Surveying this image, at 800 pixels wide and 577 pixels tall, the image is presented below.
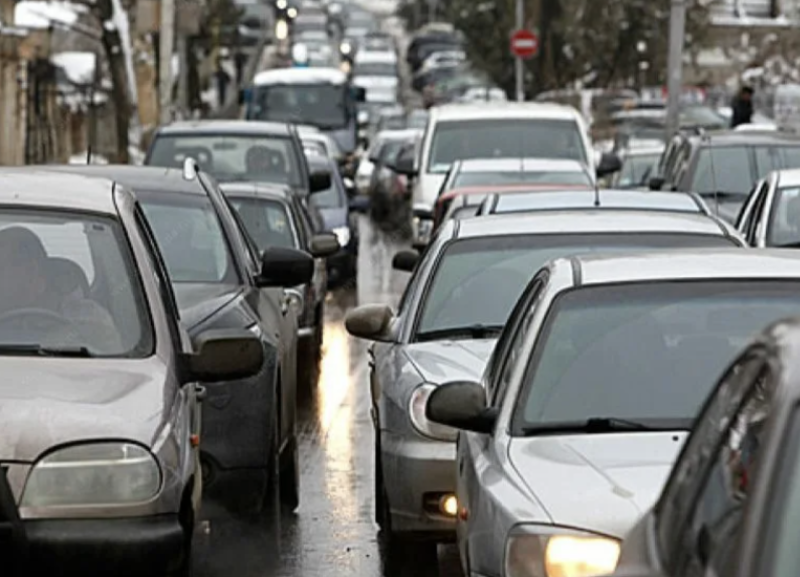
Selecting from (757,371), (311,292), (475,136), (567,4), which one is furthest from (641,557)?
(567,4)

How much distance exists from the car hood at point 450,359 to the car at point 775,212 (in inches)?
233

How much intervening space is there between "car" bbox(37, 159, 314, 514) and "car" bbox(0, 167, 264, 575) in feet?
4.16

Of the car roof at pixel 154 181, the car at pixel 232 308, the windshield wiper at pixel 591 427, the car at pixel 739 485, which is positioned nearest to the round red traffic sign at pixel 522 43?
the car at pixel 232 308

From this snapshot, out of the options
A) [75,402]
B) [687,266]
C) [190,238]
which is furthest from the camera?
[190,238]

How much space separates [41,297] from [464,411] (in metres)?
1.77

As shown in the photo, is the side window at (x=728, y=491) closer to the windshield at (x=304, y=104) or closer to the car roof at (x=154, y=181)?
the car roof at (x=154, y=181)

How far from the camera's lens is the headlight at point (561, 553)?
6016 mm

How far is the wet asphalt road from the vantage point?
9977 mm

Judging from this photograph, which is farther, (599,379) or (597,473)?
(599,379)

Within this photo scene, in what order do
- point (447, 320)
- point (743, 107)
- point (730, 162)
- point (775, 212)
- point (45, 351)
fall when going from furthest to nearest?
point (743, 107), point (730, 162), point (775, 212), point (447, 320), point (45, 351)

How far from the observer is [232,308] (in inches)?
426

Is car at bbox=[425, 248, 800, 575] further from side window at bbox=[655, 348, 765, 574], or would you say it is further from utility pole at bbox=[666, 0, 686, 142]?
utility pole at bbox=[666, 0, 686, 142]

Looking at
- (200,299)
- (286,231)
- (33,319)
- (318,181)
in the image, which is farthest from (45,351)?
(318,181)

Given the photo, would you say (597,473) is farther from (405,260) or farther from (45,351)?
(405,260)
